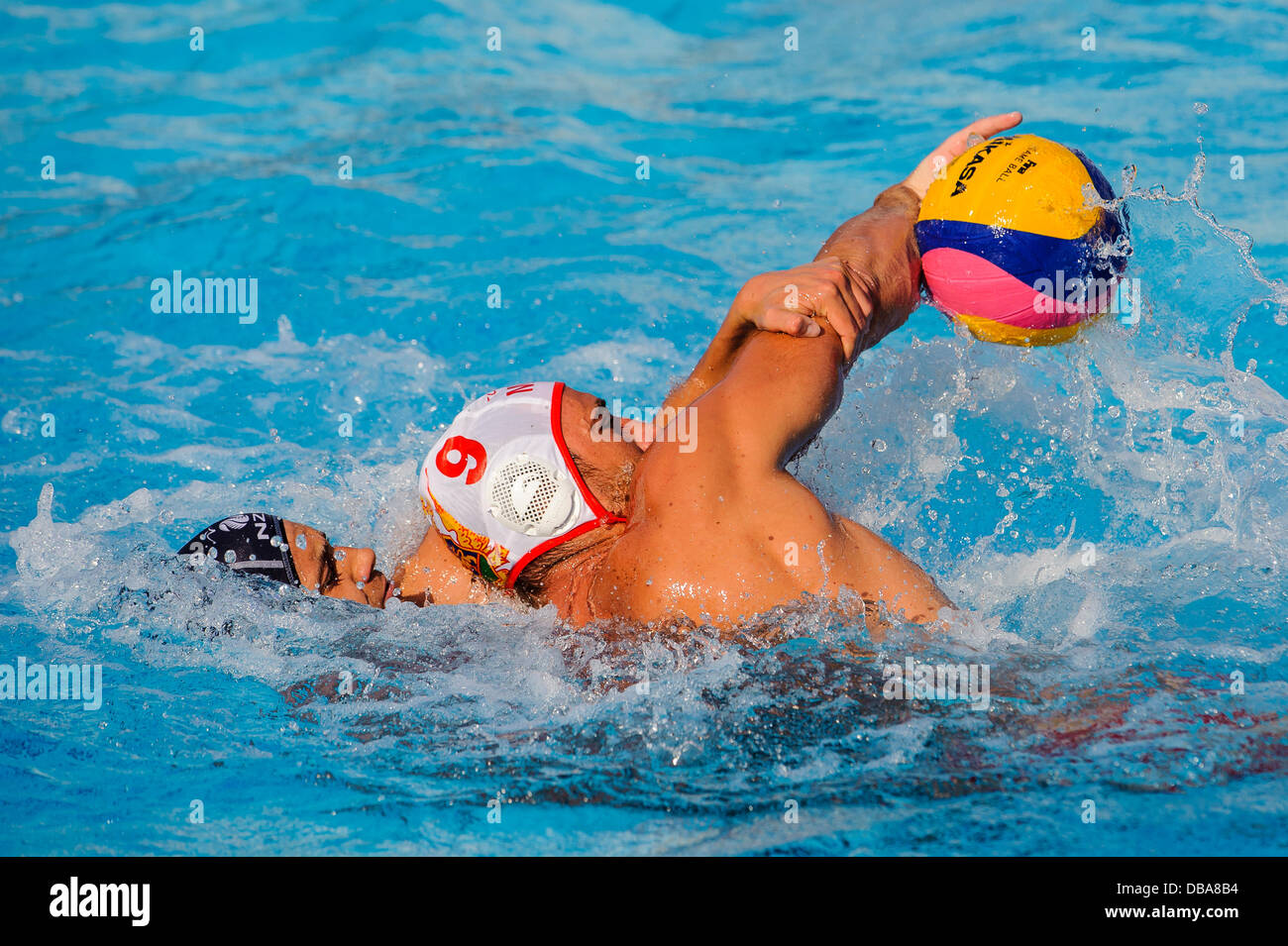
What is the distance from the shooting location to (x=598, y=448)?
10.8 ft

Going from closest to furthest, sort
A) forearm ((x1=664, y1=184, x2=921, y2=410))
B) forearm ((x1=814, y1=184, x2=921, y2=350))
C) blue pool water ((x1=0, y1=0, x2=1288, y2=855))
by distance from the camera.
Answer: blue pool water ((x1=0, y1=0, x2=1288, y2=855))
forearm ((x1=664, y1=184, x2=921, y2=410))
forearm ((x1=814, y1=184, x2=921, y2=350))

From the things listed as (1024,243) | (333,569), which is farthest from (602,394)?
(1024,243)

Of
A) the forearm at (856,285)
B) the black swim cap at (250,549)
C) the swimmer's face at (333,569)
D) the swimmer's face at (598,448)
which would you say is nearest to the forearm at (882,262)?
the forearm at (856,285)

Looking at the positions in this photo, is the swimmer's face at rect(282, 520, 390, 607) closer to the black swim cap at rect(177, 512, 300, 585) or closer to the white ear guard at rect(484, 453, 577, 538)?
the black swim cap at rect(177, 512, 300, 585)

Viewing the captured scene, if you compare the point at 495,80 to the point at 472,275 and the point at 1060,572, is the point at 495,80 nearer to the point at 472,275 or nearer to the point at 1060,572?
the point at 472,275

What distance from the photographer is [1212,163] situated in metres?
6.46

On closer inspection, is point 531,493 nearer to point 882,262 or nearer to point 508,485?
point 508,485

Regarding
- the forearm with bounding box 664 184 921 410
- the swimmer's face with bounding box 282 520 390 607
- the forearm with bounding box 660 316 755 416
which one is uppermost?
the forearm with bounding box 664 184 921 410

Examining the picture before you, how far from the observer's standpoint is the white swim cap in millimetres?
3215

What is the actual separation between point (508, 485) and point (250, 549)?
941mm

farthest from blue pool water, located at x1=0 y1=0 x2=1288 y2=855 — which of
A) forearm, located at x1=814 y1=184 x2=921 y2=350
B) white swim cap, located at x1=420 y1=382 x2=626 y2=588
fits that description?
forearm, located at x1=814 y1=184 x2=921 y2=350

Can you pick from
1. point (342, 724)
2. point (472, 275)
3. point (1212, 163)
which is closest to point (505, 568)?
point (342, 724)

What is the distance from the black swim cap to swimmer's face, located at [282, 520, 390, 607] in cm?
4

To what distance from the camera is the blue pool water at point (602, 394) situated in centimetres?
276
